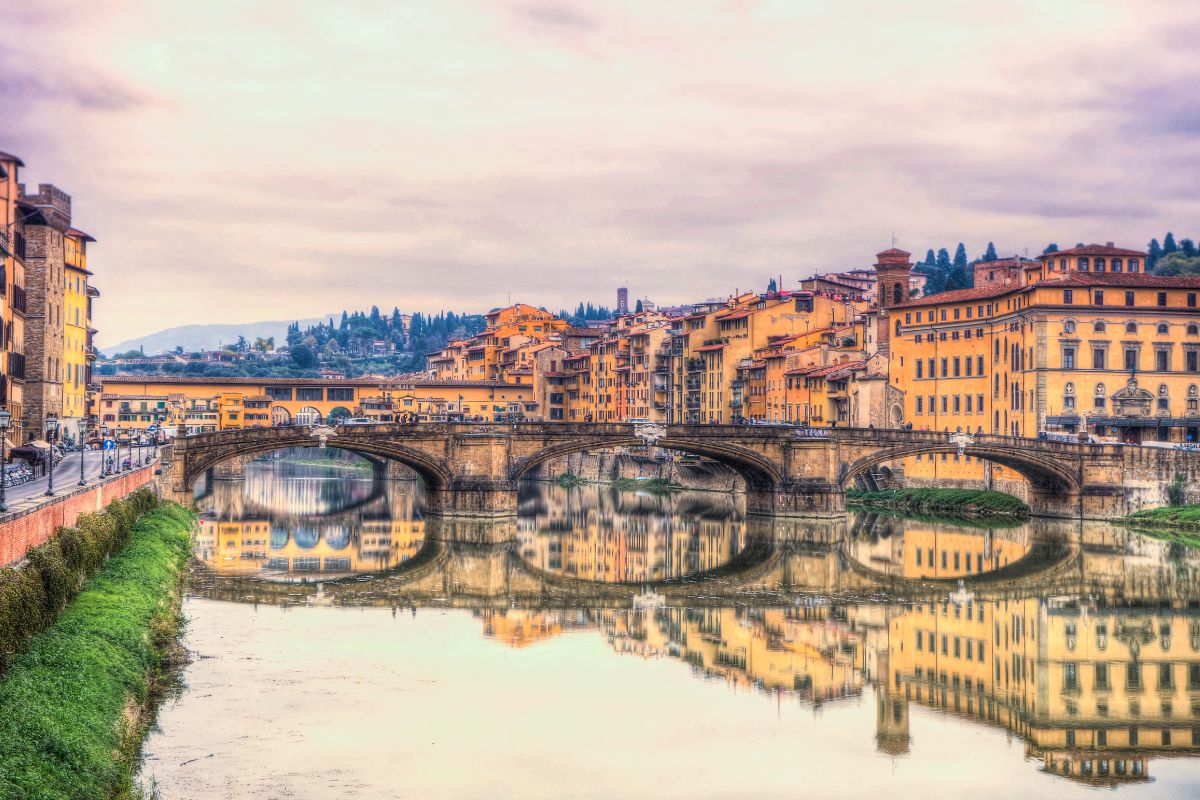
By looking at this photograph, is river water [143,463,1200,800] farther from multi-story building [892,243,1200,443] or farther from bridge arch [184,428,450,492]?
multi-story building [892,243,1200,443]

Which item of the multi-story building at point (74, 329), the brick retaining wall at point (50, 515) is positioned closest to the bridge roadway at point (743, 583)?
the brick retaining wall at point (50, 515)

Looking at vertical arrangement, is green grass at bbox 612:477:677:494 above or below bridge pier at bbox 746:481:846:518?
below

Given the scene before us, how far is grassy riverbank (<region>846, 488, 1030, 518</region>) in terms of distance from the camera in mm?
79125

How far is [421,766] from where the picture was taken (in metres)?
25.5

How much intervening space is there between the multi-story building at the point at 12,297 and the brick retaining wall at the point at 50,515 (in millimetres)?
8336

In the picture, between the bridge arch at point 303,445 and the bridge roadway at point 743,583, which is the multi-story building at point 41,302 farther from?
the bridge roadway at point 743,583

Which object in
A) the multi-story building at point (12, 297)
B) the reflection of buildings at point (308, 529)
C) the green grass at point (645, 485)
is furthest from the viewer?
the green grass at point (645, 485)

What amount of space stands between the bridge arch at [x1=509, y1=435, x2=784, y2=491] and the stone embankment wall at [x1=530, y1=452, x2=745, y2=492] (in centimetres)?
1830

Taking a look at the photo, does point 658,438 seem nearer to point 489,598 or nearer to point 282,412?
point 489,598

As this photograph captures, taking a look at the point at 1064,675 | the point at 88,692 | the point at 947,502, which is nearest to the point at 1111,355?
the point at 947,502

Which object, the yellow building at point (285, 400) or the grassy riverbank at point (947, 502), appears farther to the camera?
the yellow building at point (285, 400)

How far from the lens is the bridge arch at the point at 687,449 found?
73.1 meters

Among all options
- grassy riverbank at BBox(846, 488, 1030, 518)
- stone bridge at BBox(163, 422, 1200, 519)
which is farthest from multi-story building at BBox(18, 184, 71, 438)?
grassy riverbank at BBox(846, 488, 1030, 518)

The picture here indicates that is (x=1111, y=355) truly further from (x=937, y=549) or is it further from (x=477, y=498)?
(x=477, y=498)
